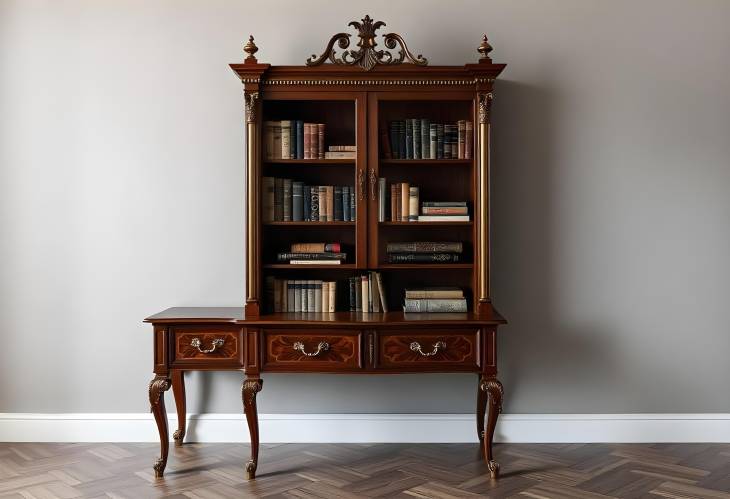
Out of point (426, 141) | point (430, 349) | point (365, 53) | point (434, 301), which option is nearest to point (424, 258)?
point (434, 301)

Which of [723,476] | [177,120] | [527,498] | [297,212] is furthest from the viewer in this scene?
[177,120]

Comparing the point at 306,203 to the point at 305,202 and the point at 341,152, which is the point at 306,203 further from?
the point at 341,152

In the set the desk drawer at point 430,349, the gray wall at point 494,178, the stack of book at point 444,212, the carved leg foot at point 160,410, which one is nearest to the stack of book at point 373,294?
the desk drawer at point 430,349

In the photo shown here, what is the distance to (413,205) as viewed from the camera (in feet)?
11.8

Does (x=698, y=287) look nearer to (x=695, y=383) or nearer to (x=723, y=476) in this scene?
(x=695, y=383)

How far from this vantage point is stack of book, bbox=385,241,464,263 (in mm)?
3613

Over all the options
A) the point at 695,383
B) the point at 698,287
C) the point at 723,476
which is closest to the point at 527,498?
the point at 723,476

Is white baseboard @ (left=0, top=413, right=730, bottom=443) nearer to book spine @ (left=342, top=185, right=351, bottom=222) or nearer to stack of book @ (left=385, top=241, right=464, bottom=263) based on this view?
stack of book @ (left=385, top=241, right=464, bottom=263)

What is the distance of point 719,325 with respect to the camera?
3.90 meters

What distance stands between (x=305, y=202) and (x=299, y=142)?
33 cm

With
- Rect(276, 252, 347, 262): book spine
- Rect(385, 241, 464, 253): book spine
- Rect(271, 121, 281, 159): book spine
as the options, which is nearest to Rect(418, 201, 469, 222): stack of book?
Rect(385, 241, 464, 253): book spine

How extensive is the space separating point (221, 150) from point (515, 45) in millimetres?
1838

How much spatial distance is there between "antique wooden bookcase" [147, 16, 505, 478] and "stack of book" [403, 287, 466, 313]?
0.26 ft

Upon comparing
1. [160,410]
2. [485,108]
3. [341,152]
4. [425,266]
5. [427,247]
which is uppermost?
[485,108]
